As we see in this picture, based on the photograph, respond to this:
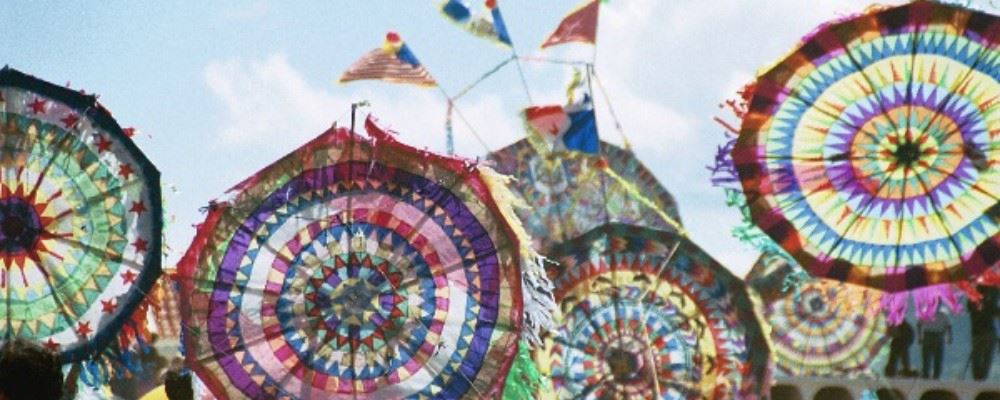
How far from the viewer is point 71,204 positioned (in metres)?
6.56

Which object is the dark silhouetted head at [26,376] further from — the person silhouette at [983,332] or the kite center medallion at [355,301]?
the person silhouette at [983,332]

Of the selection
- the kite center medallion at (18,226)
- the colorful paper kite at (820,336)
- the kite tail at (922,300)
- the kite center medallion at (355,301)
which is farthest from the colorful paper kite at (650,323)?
the kite center medallion at (18,226)

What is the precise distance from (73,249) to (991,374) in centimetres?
1041

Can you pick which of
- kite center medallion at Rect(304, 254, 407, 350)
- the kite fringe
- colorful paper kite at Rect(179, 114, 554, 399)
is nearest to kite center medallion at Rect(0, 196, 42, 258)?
the kite fringe

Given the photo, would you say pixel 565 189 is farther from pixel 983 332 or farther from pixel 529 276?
pixel 983 332

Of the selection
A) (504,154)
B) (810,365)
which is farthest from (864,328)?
(504,154)

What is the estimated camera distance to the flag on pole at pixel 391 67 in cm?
684

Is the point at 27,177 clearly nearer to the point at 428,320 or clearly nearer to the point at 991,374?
the point at 428,320

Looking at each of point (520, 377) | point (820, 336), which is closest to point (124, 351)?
point (520, 377)

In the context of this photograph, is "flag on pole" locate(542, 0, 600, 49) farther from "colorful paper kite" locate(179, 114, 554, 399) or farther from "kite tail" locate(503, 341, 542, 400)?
"kite tail" locate(503, 341, 542, 400)

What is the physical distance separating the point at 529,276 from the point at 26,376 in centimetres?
344

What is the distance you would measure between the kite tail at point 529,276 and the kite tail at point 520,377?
7 cm

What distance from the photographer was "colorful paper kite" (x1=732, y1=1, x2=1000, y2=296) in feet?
20.2

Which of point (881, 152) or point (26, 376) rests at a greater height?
point (881, 152)
